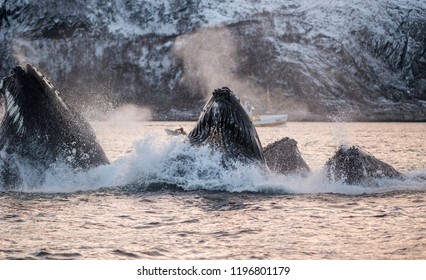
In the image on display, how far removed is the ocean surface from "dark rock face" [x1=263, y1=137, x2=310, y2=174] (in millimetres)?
517

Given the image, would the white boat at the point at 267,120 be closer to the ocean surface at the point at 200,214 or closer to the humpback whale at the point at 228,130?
the ocean surface at the point at 200,214

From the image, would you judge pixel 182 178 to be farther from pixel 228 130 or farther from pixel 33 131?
pixel 33 131

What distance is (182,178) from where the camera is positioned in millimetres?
14461

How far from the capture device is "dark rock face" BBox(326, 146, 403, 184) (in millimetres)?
15438

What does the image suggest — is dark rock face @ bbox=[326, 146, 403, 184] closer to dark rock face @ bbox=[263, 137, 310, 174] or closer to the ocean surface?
the ocean surface

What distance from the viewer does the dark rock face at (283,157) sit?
1638 cm

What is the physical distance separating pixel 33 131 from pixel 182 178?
11.3 feet

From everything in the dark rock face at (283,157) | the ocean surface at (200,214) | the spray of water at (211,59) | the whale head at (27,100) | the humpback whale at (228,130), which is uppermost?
the spray of water at (211,59)

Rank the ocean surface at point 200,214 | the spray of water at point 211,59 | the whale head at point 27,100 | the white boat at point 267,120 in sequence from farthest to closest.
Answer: the spray of water at point 211,59
the white boat at point 267,120
the whale head at point 27,100
the ocean surface at point 200,214

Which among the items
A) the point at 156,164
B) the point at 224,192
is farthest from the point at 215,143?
the point at 156,164

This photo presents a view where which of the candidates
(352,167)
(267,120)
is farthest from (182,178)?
(267,120)

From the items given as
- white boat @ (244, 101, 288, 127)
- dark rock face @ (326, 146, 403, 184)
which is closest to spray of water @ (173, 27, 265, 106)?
white boat @ (244, 101, 288, 127)

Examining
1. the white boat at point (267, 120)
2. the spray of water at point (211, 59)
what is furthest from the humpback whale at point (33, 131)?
the spray of water at point (211, 59)

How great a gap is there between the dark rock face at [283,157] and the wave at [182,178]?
76 cm
